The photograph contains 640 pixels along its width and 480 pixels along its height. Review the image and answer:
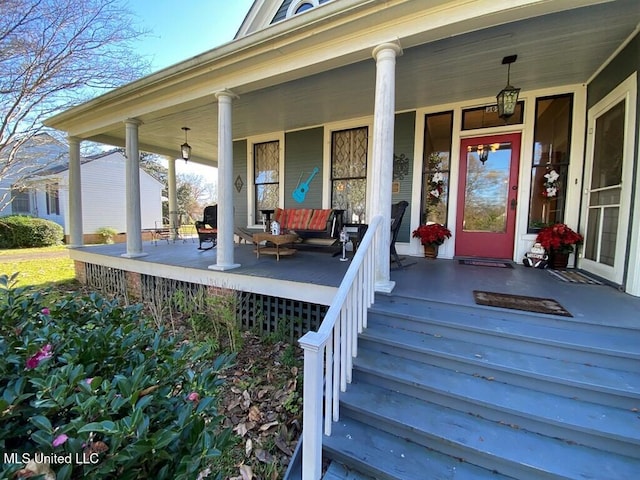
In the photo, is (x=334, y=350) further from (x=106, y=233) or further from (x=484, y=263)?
(x=106, y=233)

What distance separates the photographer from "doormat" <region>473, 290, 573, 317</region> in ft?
7.77

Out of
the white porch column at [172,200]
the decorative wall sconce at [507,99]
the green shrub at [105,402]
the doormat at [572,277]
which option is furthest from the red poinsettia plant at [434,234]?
the white porch column at [172,200]

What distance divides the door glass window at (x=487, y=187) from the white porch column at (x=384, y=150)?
8.38 ft

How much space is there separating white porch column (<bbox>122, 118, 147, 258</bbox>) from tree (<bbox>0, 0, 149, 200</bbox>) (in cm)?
404

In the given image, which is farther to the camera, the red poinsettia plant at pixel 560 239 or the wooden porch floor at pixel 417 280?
the red poinsettia plant at pixel 560 239

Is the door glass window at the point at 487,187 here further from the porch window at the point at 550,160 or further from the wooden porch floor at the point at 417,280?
the wooden porch floor at the point at 417,280

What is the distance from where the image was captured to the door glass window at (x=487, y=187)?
459cm

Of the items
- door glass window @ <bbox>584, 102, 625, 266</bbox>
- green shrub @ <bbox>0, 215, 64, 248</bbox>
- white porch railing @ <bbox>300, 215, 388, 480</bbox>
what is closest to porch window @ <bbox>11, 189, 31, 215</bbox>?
green shrub @ <bbox>0, 215, 64, 248</bbox>

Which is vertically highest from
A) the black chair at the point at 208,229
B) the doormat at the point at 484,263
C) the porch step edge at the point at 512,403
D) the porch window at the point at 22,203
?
the porch window at the point at 22,203

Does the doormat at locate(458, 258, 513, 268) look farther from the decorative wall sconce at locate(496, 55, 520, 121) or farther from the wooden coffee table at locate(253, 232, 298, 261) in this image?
the wooden coffee table at locate(253, 232, 298, 261)

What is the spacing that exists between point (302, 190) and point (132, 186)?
3.18m

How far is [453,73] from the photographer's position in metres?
3.85

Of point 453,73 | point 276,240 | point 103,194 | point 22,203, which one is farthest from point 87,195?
point 453,73

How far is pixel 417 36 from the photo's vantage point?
2779mm
